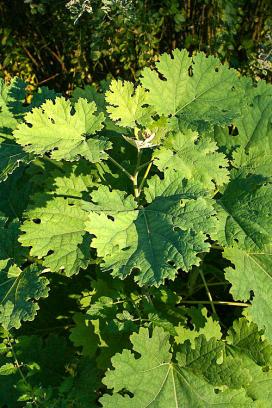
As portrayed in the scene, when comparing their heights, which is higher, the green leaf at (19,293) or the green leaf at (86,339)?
the green leaf at (19,293)

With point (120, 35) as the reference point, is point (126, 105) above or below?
above

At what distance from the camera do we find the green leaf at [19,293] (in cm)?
200

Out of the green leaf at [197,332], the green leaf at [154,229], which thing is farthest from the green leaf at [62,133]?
the green leaf at [197,332]

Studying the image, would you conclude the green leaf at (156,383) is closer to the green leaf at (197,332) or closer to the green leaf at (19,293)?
the green leaf at (197,332)

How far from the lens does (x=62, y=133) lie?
6.92ft

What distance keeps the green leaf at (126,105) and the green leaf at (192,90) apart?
0.54ft

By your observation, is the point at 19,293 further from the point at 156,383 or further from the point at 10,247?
the point at 156,383

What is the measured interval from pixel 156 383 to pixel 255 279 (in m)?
0.52

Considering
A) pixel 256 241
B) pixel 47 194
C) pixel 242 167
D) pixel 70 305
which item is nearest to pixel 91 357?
pixel 70 305

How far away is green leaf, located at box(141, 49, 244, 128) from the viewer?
236 centimetres

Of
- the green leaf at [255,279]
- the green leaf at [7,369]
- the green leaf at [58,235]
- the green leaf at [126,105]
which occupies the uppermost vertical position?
the green leaf at [126,105]

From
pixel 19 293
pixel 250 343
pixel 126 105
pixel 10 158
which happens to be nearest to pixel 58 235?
pixel 19 293

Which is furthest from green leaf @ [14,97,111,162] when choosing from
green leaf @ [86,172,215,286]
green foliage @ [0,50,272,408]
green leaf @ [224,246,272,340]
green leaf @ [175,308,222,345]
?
green leaf @ [175,308,222,345]

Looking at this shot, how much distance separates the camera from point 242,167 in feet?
7.53
